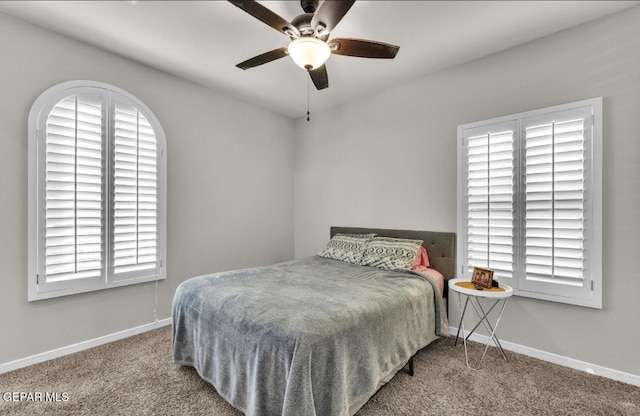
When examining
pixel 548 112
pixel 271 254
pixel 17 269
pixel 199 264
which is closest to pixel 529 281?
pixel 548 112

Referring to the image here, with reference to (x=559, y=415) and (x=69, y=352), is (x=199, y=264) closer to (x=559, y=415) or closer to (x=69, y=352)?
(x=69, y=352)

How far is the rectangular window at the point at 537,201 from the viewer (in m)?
2.20

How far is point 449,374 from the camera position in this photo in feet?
7.18

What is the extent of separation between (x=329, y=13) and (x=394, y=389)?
96.7 inches

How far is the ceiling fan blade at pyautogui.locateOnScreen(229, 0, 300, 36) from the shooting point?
1.55 metres

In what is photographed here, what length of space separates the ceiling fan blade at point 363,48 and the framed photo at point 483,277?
1.83 metres

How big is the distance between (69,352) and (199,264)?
4.34 feet

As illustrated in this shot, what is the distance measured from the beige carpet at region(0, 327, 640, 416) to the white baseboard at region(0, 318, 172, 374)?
0.07 metres

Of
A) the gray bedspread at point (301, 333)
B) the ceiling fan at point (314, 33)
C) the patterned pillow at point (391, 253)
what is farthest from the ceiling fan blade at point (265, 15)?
the patterned pillow at point (391, 253)

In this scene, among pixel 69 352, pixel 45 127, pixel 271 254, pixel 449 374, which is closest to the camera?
pixel 449 374

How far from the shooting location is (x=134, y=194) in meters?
2.82

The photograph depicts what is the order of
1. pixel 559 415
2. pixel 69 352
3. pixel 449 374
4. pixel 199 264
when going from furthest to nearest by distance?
pixel 199 264
pixel 69 352
pixel 449 374
pixel 559 415

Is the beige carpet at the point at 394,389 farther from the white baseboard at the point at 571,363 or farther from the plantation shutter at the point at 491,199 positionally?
the plantation shutter at the point at 491,199

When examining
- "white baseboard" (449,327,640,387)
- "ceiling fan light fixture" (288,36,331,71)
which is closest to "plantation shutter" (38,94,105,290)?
"ceiling fan light fixture" (288,36,331,71)
